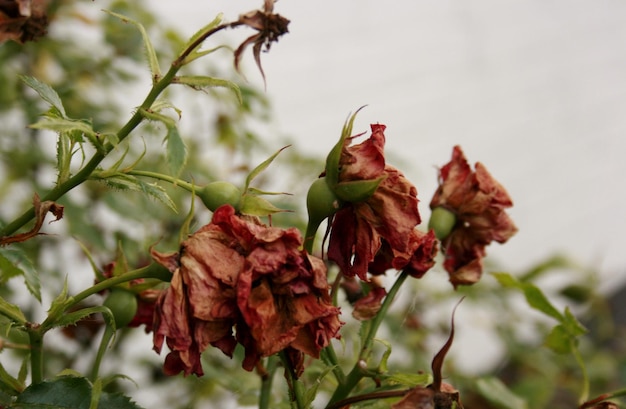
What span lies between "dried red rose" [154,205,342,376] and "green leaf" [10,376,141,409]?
68mm

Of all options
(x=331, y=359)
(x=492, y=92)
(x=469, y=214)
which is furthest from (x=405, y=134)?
(x=331, y=359)

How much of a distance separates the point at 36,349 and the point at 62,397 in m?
0.03

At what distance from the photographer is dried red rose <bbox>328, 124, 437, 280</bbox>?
0.45 meters

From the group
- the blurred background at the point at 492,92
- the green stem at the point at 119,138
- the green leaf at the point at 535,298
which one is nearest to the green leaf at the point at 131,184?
the green stem at the point at 119,138

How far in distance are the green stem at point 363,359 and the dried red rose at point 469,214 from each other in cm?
8

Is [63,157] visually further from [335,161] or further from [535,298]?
[535,298]

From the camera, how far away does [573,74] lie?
4.43 m

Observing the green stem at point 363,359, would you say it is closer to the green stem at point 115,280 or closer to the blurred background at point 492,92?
the green stem at point 115,280

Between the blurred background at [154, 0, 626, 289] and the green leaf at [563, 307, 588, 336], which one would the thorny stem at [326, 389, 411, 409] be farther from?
the blurred background at [154, 0, 626, 289]

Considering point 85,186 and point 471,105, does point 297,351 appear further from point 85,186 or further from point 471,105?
point 471,105

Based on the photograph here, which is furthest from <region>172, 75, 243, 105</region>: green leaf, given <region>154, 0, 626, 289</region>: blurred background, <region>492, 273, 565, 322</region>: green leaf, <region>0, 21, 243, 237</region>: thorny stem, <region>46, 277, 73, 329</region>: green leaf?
<region>154, 0, 626, 289</region>: blurred background

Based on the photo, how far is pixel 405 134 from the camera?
334 cm

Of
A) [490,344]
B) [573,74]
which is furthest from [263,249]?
[573,74]

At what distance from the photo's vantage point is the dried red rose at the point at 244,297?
0.40 m
